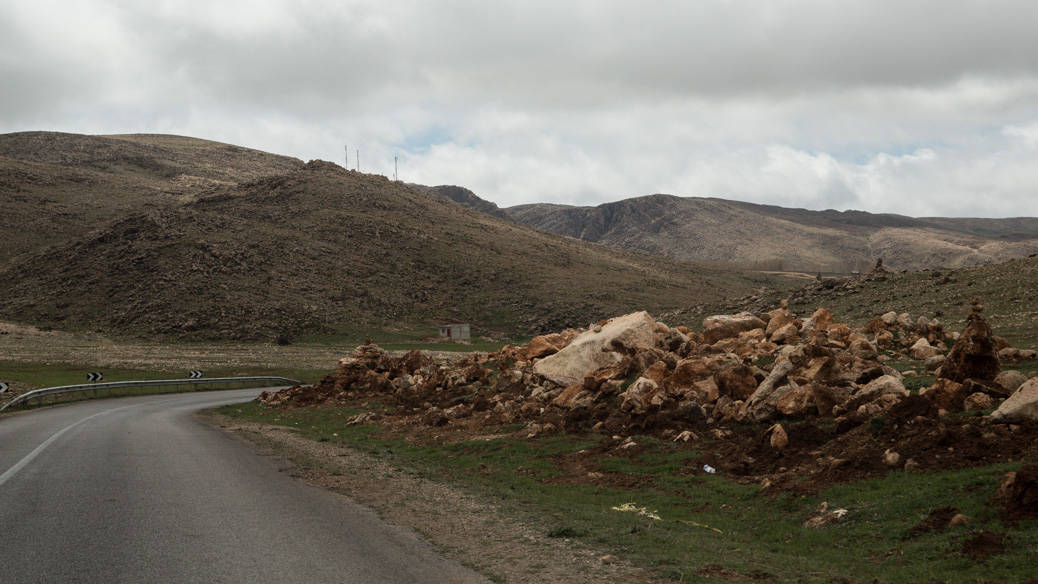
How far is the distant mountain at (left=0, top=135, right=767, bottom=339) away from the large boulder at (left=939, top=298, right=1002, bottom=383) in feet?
268

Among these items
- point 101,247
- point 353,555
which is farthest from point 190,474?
point 101,247

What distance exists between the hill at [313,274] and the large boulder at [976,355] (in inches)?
3247

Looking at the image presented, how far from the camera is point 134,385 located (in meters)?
44.5

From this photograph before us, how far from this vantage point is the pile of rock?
1476 cm

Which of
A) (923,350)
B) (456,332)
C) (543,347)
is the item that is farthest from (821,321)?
(456,332)

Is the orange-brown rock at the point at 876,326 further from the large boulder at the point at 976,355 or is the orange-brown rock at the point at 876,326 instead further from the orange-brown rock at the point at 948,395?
the orange-brown rock at the point at 948,395

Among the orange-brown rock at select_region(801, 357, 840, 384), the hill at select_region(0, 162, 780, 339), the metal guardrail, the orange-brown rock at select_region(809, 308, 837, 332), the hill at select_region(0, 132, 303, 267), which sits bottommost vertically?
the metal guardrail

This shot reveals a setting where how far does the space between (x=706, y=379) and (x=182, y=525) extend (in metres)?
13.3

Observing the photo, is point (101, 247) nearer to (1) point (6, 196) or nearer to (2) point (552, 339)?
(1) point (6, 196)

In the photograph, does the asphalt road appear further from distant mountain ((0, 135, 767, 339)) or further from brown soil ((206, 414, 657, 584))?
distant mountain ((0, 135, 767, 339))

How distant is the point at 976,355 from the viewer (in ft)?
48.3

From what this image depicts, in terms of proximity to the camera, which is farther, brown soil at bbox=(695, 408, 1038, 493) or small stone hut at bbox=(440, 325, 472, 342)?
small stone hut at bbox=(440, 325, 472, 342)

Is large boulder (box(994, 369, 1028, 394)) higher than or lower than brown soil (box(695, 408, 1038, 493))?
higher

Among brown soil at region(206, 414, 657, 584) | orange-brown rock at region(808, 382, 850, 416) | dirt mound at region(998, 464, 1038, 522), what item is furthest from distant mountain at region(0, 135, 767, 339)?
dirt mound at region(998, 464, 1038, 522)
